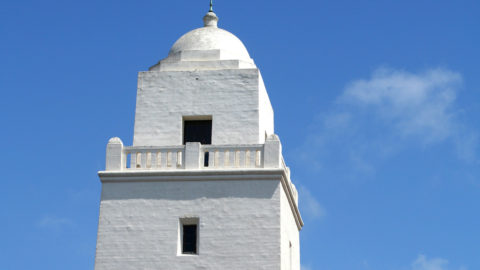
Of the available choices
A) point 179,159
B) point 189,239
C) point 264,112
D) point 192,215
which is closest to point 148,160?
point 179,159

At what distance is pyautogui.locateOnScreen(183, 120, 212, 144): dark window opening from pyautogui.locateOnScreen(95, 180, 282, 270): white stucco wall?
1.88 m

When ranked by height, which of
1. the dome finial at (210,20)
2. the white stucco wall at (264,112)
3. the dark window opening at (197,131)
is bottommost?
the dark window opening at (197,131)

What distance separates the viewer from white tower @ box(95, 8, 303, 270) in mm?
26969

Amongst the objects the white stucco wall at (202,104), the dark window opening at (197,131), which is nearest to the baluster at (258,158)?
the white stucco wall at (202,104)

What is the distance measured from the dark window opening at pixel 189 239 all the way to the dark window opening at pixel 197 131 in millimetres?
2813

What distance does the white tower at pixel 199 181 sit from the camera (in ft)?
88.5

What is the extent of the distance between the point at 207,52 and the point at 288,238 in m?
5.93

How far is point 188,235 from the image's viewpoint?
2744cm

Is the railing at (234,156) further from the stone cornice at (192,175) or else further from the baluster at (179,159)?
the baluster at (179,159)

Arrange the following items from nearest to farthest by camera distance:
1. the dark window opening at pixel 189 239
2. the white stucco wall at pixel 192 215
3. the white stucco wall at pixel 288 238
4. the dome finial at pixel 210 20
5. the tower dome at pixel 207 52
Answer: the white stucco wall at pixel 192 215 < the dark window opening at pixel 189 239 < the white stucco wall at pixel 288 238 < the tower dome at pixel 207 52 < the dome finial at pixel 210 20

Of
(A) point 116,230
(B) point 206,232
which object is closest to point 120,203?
(A) point 116,230

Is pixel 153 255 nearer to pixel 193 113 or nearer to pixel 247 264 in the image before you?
pixel 247 264

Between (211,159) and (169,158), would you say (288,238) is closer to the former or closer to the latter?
(211,159)

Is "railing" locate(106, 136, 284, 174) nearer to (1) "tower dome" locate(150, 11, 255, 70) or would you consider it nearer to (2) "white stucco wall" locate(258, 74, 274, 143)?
(2) "white stucco wall" locate(258, 74, 274, 143)
